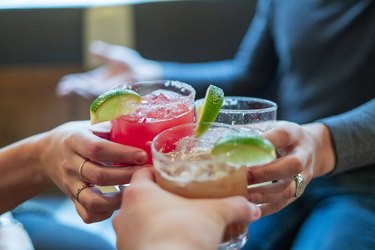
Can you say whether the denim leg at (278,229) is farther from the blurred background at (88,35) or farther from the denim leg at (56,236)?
the blurred background at (88,35)

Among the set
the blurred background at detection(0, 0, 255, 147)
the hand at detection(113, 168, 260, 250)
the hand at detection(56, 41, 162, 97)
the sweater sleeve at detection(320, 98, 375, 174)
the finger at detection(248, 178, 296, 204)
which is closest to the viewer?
the hand at detection(113, 168, 260, 250)

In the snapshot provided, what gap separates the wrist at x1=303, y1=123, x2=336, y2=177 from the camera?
3.17ft

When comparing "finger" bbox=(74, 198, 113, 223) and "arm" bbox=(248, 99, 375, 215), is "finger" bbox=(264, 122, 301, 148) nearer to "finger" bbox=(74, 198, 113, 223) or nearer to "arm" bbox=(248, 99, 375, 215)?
"arm" bbox=(248, 99, 375, 215)

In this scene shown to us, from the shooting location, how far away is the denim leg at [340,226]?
3.13 feet

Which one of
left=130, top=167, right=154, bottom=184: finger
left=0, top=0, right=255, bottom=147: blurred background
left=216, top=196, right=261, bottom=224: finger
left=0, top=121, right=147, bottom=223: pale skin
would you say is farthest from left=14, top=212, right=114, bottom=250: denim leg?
left=0, top=0, right=255, bottom=147: blurred background

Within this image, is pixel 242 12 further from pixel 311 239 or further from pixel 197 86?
pixel 311 239

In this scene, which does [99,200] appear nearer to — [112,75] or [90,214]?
[90,214]

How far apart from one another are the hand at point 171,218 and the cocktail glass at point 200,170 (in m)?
0.02

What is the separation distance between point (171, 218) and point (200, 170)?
0.32 feet

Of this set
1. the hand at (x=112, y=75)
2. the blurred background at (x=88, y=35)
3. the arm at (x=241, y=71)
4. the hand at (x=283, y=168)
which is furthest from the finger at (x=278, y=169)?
the blurred background at (x=88, y=35)

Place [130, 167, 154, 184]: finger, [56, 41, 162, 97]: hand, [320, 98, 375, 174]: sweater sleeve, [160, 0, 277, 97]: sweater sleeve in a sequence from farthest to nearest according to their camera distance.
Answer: [56, 41, 162, 97]: hand → [160, 0, 277, 97]: sweater sleeve → [320, 98, 375, 174]: sweater sleeve → [130, 167, 154, 184]: finger

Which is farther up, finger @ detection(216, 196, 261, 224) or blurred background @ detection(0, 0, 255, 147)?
finger @ detection(216, 196, 261, 224)

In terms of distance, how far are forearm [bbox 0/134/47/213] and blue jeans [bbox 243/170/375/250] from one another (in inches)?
17.0

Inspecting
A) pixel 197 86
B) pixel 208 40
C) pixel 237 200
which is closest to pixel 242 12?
pixel 208 40
